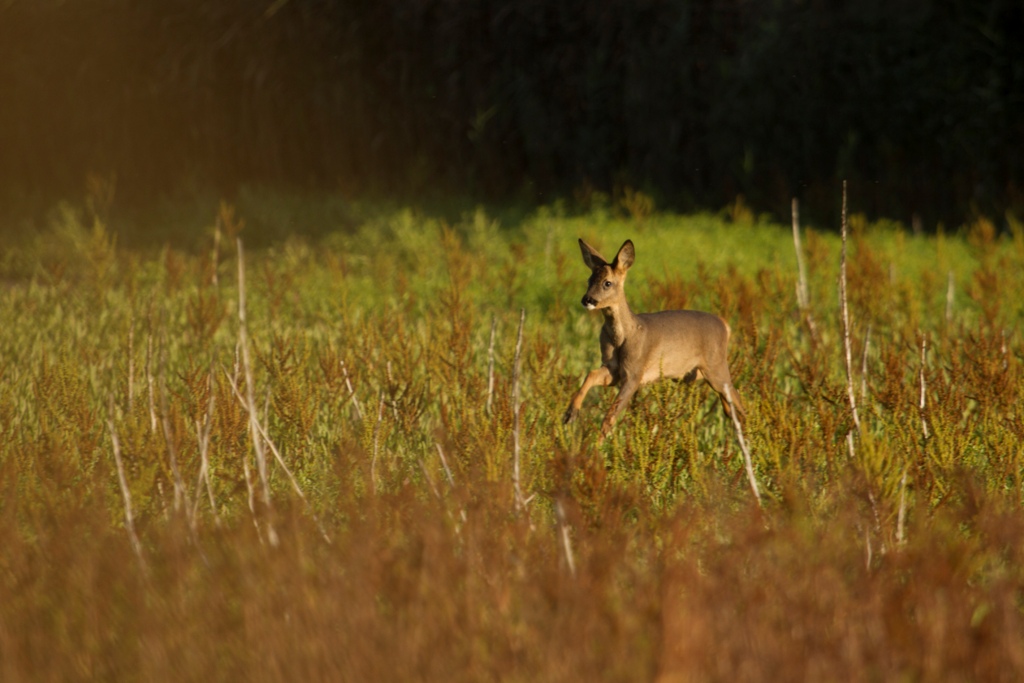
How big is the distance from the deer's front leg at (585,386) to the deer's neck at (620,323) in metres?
0.13

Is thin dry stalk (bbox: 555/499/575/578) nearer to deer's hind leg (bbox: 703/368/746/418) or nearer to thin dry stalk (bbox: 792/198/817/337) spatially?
thin dry stalk (bbox: 792/198/817/337)

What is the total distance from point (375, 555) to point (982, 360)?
2833mm

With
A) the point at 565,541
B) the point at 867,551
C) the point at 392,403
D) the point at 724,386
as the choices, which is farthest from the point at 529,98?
the point at 565,541

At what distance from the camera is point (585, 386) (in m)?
3.98

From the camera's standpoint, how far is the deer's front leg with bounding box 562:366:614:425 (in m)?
3.97

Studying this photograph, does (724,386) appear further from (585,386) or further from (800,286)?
(800,286)

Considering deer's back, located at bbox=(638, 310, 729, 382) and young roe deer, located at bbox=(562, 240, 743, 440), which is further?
deer's back, located at bbox=(638, 310, 729, 382)

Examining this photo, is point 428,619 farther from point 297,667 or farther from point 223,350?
point 223,350

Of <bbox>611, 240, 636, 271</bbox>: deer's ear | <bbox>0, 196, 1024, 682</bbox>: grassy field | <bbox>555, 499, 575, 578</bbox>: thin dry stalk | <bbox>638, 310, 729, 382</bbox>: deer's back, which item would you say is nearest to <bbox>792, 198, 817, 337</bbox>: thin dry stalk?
<bbox>0, 196, 1024, 682</bbox>: grassy field

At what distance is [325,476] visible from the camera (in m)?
3.80

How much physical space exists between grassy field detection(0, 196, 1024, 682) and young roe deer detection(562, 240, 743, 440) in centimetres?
11

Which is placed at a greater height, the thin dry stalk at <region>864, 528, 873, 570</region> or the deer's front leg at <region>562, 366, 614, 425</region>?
the deer's front leg at <region>562, 366, 614, 425</region>

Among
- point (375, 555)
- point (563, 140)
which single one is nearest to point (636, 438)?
point (375, 555)

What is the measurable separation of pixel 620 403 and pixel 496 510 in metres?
1.12
